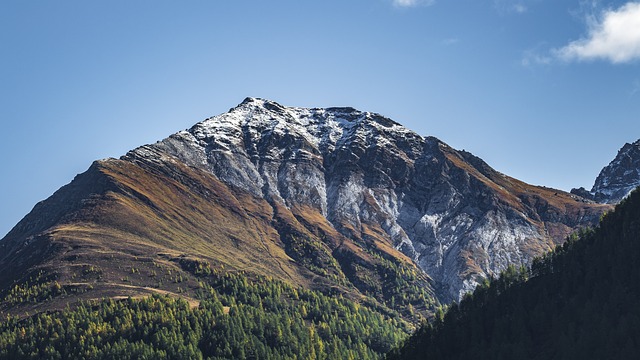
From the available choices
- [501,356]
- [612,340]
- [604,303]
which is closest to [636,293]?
[604,303]

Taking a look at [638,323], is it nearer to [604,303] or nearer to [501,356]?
[604,303]

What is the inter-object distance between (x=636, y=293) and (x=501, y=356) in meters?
39.3

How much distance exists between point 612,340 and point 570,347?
1106 centimetres

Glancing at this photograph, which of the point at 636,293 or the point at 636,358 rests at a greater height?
the point at 636,293

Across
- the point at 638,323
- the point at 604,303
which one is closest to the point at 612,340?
the point at 638,323

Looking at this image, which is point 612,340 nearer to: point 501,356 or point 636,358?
point 636,358

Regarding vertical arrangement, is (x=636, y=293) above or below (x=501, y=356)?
above

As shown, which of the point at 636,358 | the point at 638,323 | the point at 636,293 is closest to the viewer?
the point at 636,358

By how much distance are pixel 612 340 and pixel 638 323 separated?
7802 mm

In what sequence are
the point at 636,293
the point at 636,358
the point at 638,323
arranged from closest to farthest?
the point at 636,358 → the point at 638,323 → the point at 636,293

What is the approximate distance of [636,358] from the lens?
16688 centimetres

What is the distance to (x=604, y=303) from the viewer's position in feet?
643

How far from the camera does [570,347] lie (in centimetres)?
18412

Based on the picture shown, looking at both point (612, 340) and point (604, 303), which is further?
point (604, 303)
